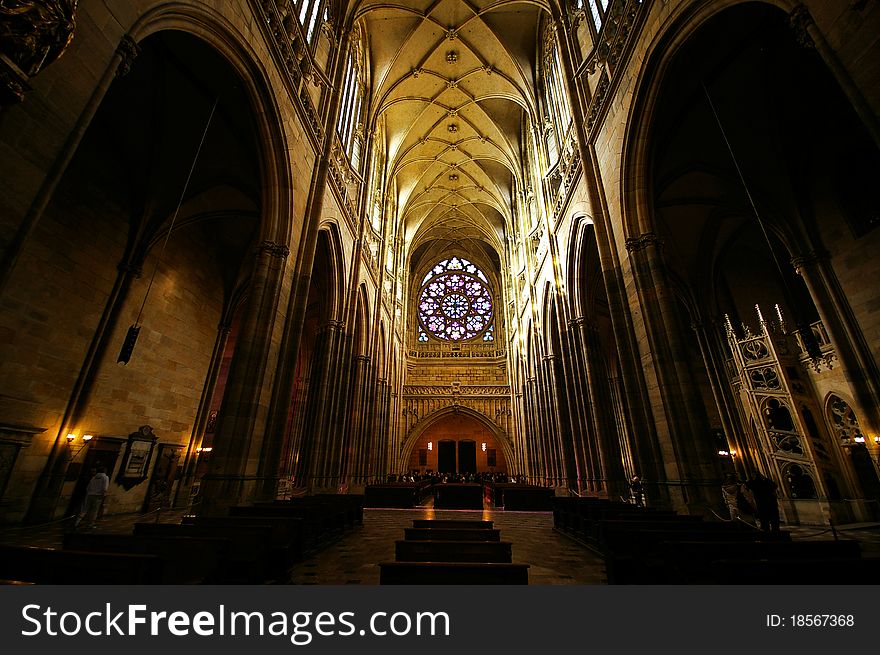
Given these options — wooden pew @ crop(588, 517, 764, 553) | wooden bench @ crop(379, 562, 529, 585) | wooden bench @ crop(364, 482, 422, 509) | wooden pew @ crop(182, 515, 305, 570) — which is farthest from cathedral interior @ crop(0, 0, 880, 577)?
wooden bench @ crop(379, 562, 529, 585)

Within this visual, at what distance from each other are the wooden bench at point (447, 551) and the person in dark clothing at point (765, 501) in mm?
5054

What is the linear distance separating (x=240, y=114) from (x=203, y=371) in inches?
378

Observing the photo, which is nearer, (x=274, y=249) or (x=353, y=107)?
(x=274, y=249)

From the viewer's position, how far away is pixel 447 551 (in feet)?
11.8

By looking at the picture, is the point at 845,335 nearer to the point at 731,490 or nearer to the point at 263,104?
the point at 731,490

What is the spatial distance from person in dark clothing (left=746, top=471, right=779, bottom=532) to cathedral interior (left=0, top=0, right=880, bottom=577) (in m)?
0.57

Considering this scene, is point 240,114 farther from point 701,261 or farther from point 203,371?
point 701,261

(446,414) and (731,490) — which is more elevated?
(446,414)

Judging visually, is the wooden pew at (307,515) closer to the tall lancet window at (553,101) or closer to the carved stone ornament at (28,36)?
the carved stone ornament at (28,36)

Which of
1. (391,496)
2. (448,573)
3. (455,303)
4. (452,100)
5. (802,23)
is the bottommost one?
(448,573)

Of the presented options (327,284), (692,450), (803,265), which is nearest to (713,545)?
(692,450)

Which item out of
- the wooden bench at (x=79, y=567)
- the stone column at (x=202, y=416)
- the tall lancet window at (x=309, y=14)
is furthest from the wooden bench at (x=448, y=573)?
the stone column at (x=202, y=416)

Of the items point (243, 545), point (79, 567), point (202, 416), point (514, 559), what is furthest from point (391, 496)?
point (79, 567)

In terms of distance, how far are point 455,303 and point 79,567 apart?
30150 millimetres
